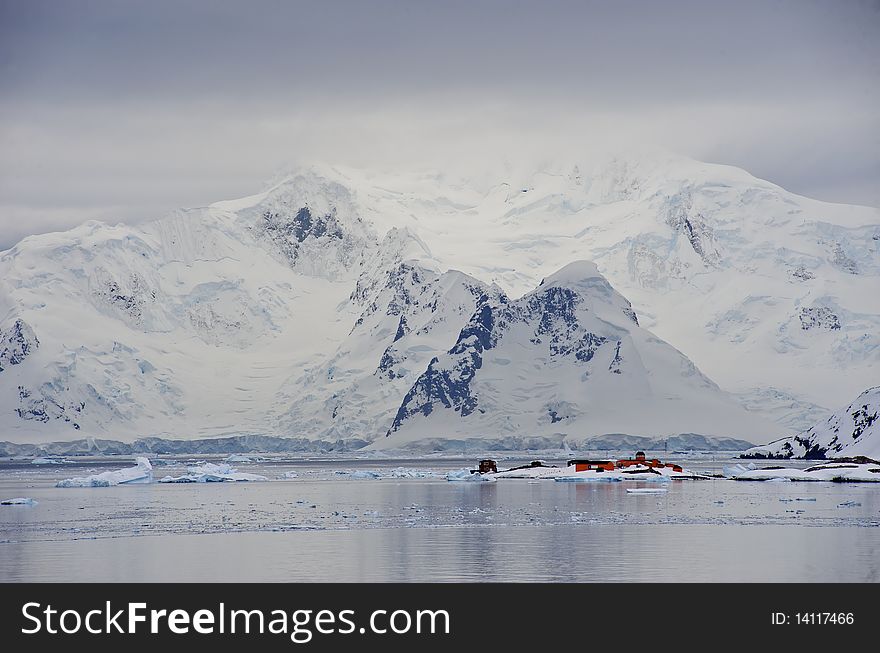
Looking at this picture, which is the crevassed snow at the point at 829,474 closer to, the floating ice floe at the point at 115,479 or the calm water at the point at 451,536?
the calm water at the point at 451,536

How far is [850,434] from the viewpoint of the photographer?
124875 mm

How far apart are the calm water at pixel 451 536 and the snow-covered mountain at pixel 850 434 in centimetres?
2641

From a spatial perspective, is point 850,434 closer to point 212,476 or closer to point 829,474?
point 829,474

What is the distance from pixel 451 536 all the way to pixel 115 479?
55741mm

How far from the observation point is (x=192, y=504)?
8081 centimetres

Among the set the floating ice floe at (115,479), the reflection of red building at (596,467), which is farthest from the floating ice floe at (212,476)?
the reflection of red building at (596,467)

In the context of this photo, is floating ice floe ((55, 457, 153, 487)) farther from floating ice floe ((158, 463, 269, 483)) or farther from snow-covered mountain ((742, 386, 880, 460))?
snow-covered mountain ((742, 386, 880, 460))

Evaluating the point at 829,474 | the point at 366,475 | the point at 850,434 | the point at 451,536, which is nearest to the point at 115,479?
the point at 366,475

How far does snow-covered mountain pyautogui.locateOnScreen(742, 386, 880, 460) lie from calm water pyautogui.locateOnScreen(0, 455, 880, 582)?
26.4 m
